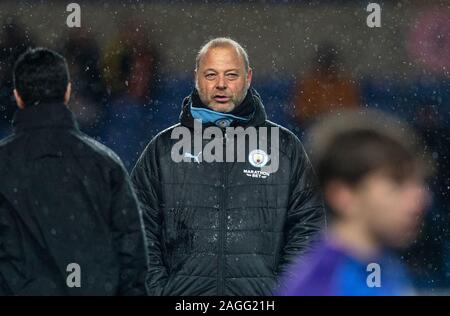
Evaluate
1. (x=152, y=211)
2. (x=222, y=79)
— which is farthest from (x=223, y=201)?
(x=222, y=79)

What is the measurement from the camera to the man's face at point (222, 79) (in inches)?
196

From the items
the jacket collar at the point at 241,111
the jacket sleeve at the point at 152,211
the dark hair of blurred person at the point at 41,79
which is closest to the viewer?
the dark hair of blurred person at the point at 41,79

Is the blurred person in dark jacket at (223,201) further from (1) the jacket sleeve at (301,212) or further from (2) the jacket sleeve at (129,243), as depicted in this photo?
(2) the jacket sleeve at (129,243)

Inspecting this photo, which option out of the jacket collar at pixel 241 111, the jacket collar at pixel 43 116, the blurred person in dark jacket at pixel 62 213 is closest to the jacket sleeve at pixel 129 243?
the blurred person in dark jacket at pixel 62 213

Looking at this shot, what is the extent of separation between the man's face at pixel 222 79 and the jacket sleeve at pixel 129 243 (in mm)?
1007

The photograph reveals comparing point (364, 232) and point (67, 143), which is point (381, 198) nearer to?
point (364, 232)

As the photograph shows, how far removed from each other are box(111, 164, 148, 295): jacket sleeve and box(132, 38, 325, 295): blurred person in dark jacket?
0.56m

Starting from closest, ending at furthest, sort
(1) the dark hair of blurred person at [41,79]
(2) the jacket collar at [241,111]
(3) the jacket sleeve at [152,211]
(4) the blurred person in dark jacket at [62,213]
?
(4) the blurred person in dark jacket at [62,213] < (1) the dark hair of blurred person at [41,79] < (3) the jacket sleeve at [152,211] < (2) the jacket collar at [241,111]

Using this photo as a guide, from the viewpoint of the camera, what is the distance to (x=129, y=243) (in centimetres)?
421

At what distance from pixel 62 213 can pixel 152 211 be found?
30.5 inches

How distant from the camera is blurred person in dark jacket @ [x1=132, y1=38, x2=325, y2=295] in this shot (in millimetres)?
4836

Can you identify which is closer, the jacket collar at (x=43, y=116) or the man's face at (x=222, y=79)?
the jacket collar at (x=43, y=116)

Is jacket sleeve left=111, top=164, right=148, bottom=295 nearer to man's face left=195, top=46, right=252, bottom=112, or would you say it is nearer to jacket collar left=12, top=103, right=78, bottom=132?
jacket collar left=12, top=103, right=78, bottom=132

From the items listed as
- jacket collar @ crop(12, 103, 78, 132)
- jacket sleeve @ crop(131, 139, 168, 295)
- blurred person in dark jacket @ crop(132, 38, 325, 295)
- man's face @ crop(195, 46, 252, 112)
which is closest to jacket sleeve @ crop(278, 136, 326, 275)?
blurred person in dark jacket @ crop(132, 38, 325, 295)
